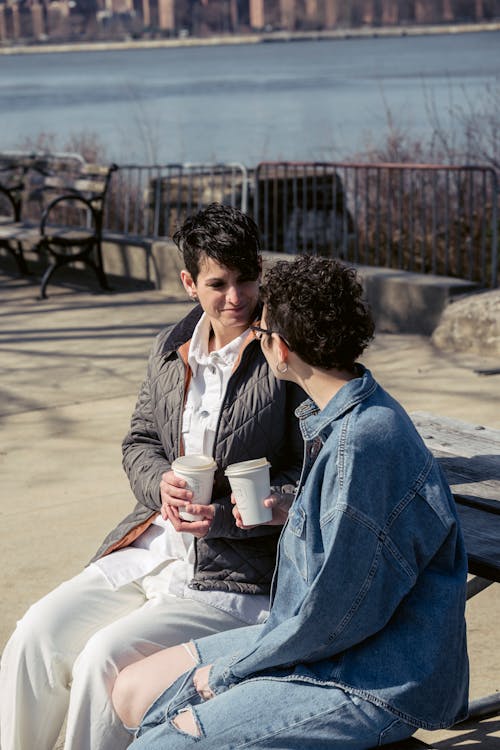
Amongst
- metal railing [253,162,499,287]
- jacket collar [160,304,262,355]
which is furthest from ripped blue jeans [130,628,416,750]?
metal railing [253,162,499,287]

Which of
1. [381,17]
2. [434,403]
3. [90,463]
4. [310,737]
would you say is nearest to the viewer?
[310,737]

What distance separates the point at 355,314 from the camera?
7.14ft

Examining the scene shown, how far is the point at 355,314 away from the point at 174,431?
2.87 ft

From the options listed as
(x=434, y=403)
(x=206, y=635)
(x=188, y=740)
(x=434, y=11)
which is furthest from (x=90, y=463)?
(x=434, y=11)

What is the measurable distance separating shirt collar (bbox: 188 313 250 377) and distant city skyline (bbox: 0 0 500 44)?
147 m

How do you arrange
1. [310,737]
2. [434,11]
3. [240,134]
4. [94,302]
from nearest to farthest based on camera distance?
1. [310,737]
2. [94,302]
3. [240,134]
4. [434,11]

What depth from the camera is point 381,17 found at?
164m

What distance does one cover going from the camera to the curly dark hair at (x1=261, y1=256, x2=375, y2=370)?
7.07 ft

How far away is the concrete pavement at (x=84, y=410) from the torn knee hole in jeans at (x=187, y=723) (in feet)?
3.87

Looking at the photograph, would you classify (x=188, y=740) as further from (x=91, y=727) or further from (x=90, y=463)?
(x=90, y=463)

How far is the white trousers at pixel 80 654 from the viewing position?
2.52 meters

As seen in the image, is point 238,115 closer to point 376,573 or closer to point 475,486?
point 475,486

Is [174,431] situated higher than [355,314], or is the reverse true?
[355,314]

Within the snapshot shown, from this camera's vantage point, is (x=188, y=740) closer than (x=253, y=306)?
Yes
